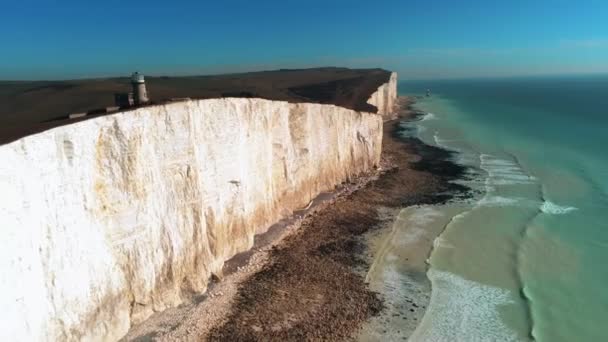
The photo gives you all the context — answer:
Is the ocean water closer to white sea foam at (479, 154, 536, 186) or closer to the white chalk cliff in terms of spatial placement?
white sea foam at (479, 154, 536, 186)

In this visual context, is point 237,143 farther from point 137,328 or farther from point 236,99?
point 137,328

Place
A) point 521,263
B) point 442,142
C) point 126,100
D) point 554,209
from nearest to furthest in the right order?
point 126,100 → point 521,263 → point 554,209 → point 442,142

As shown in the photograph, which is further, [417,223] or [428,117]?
[428,117]

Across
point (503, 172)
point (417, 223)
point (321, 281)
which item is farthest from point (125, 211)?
point (503, 172)

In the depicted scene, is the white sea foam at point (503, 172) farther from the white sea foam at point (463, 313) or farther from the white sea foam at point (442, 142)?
the white sea foam at point (463, 313)

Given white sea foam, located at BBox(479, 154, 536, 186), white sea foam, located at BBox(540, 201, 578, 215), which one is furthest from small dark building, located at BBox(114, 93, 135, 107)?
white sea foam, located at BBox(479, 154, 536, 186)

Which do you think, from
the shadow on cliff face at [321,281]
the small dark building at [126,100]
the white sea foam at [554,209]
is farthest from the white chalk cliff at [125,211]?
the white sea foam at [554,209]

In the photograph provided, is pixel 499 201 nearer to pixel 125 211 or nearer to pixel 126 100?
pixel 126 100

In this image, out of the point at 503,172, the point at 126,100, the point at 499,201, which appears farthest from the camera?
the point at 503,172
